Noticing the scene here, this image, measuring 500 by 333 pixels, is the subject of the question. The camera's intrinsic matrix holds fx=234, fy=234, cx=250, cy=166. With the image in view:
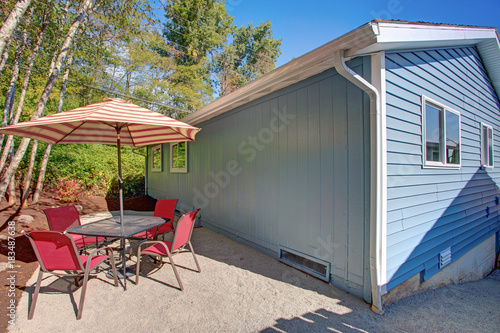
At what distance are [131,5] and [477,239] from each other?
943 centimetres

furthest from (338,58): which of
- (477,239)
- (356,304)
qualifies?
(477,239)

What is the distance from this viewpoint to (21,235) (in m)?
4.34

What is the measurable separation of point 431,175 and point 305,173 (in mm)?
1743

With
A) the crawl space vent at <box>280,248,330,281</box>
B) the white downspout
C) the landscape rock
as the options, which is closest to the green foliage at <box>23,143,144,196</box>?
the landscape rock

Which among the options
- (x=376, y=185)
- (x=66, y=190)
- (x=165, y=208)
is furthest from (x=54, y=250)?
(x=66, y=190)

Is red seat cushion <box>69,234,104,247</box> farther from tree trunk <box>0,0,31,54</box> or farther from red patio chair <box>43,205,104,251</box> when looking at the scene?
tree trunk <box>0,0,31,54</box>

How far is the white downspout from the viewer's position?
7.61 feet

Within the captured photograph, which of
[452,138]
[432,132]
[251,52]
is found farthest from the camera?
[251,52]

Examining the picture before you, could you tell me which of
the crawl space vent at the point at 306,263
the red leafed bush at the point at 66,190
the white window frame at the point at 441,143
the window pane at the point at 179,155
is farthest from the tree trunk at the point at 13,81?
the white window frame at the point at 441,143

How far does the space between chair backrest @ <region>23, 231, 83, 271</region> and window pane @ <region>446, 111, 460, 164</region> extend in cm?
493

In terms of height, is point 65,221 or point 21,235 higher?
point 65,221

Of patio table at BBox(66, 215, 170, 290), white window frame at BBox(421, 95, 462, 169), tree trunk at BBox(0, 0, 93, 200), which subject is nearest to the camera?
patio table at BBox(66, 215, 170, 290)

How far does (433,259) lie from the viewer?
3.34 m

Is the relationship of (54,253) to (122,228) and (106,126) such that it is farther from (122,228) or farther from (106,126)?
(106,126)
